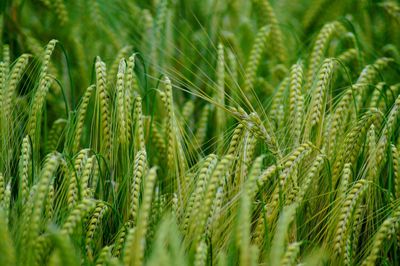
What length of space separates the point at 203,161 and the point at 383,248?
0.65m

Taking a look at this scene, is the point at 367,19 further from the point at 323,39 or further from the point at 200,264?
Result: the point at 200,264

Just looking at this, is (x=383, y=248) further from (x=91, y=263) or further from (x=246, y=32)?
(x=246, y=32)

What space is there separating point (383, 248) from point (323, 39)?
968 mm

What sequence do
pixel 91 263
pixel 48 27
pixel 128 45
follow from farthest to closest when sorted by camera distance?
pixel 48 27 → pixel 128 45 → pixel 91 263

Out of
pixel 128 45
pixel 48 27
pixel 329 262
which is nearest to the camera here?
pixel 329 262

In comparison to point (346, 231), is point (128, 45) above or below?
above

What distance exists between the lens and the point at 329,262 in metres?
2.07

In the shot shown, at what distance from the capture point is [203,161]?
7.03 ft

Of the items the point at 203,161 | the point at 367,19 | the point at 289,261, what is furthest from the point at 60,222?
the point at 367,19

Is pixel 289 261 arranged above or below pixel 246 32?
below

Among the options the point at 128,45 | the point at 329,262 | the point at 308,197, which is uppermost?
the point at 128,45

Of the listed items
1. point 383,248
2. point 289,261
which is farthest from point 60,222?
point 383,248

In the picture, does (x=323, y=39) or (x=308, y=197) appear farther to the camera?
(x=323, y=39)

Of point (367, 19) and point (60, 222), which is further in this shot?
point (367, 19)
